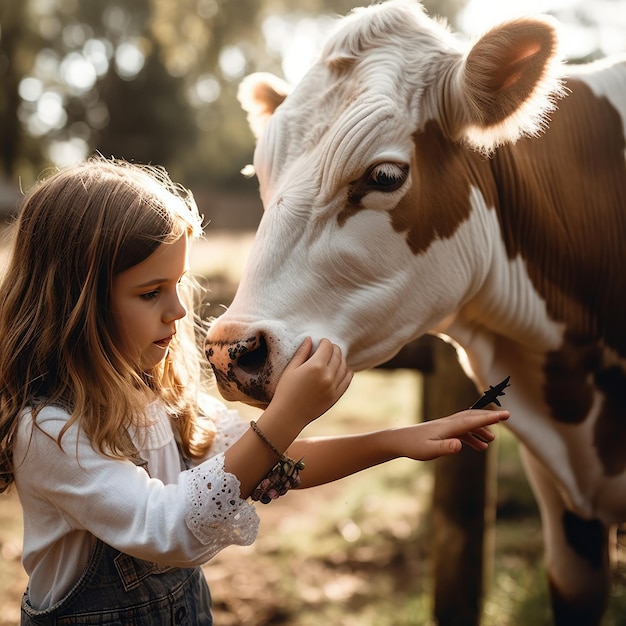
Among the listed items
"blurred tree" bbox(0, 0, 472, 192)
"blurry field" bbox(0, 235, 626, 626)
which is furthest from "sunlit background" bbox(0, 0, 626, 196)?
"blurry field" bbox(0, 235, 626, 626)

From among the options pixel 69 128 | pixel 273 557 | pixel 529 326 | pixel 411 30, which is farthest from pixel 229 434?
pixel 69 128

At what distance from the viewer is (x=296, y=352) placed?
163 centimetres

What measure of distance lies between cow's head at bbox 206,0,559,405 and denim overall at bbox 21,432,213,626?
47cm

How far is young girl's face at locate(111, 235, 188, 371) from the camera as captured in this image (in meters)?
1.67

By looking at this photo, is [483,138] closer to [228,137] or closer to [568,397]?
[568,397]

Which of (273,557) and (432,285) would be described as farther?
(273,557)

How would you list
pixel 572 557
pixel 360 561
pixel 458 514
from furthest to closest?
1. pixel 360 561
2. pixel 458 514
3. pixel 572 557

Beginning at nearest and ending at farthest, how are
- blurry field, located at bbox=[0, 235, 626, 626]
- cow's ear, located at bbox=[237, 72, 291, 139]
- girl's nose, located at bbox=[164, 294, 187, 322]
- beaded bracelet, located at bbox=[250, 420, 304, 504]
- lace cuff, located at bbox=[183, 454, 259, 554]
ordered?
1. lace cuff, located at bbox=[183, 454, 259, 554]
2. beaded bracelet, located at bbox=[250, 420, 304, 504]
3. girl's nose, located at bbox=[164, 294, 187, 322]
4. cow's ear, located at bbox=[237, 72, 291, 139]
5. blurry field, located at bbox=[0, 235, 626, 626]

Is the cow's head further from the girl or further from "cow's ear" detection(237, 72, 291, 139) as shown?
"cow's ear" detection(237, 72, 291, 139)

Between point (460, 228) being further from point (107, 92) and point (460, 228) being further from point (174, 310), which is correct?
point (107, 92)

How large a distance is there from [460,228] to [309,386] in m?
0.65

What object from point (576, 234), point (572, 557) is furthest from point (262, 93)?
point (572, 557)

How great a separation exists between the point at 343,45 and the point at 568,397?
119 cm

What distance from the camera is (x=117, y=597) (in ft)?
5.50
